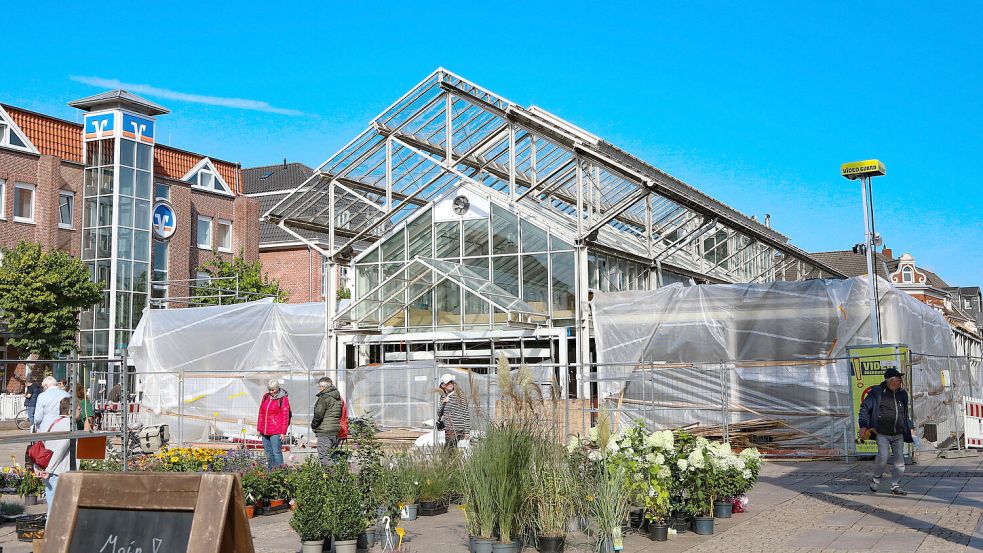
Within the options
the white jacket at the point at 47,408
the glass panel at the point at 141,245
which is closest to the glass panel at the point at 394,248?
the glass panel at the point at 141,245

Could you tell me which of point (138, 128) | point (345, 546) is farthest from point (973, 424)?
point (138, 128)

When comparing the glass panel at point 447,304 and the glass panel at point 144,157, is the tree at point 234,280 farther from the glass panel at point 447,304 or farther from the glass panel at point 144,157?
the glass panel at point 447,304

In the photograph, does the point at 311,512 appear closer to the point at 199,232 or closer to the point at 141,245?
the point at 141,245

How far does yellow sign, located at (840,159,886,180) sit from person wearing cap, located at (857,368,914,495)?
630 cm

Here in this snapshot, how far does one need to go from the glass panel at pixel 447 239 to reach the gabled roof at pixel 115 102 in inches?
715

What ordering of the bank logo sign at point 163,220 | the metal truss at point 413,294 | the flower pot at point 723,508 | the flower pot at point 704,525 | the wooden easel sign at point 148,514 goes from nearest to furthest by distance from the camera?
1. the wooden easel sign at point 148,514
2. the flower pot at point 704,525
3. the flower pot at point 723,508
4. the metal truss at point 413,294
5. the bank logo sign at point 163,220

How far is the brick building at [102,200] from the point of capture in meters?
37.5

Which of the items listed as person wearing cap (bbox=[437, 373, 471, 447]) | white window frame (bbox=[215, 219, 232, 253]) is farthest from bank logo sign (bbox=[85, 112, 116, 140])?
person wearing cap (bbox=[437, 373, 471, 447])

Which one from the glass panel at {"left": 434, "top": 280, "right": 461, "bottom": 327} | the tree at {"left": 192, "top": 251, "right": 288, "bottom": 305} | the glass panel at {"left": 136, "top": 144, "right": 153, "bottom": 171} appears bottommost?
the glass panel at {"left": 434, "top": 280, "right": 461, "bottom": 327}

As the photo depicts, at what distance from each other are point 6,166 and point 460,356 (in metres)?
21.1

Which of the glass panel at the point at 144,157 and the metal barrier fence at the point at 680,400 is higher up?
the glass panel at the point at 144,157

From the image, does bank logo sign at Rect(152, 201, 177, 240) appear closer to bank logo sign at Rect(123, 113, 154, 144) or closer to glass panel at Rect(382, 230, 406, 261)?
bank logo sign at Rect(123, 113, 154, 144)

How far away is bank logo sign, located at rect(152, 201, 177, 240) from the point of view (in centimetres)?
4231

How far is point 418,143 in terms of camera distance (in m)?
28.8
